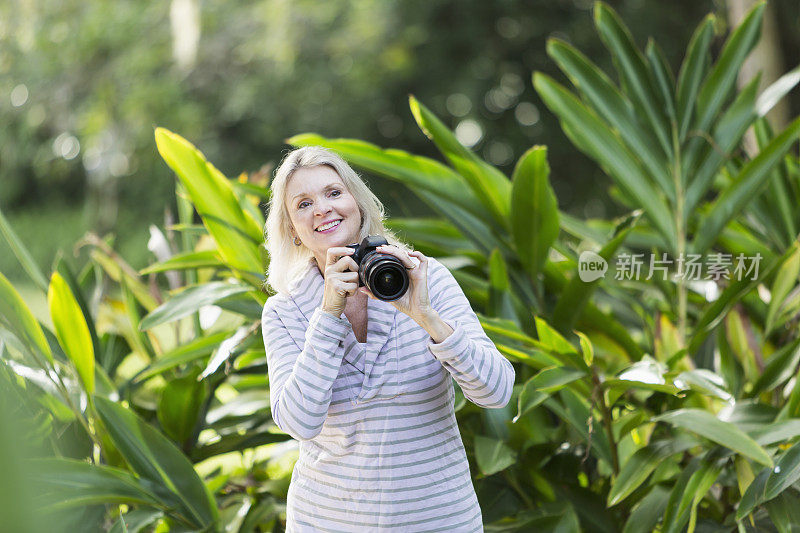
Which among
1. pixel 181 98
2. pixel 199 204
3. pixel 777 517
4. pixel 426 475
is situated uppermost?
pixel 181 98

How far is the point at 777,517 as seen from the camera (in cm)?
131

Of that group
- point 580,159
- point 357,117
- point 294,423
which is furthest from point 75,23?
point 294,423

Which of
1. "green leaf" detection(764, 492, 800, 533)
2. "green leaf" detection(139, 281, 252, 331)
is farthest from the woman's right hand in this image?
"green leaf" detection(764, 492, 800, 533)

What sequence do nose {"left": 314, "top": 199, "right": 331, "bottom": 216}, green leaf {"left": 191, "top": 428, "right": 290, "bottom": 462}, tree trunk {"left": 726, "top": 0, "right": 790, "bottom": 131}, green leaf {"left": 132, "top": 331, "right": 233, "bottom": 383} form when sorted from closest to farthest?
nose {"left": 314, "top": 199, "right": 331, "bottom": 216}
green leaf {"left": 132, "top": 331, "right": 233, "bottom": 383}
green leaf {"left": 191, "top": 428, "right": 290, "bottom": 462}
tree trunk {"left": 726, "top": 0, "right": 790, "bottom": 131}

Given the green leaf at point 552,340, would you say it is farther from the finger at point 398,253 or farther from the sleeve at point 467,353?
the finger at point 398,253

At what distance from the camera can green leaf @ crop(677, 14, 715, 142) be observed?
203 centimetres

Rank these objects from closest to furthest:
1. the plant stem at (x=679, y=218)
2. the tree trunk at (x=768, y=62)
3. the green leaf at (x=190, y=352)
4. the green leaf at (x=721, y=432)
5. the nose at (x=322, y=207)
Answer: the nose at (x=322, y=207), the green leaf at (x=721, y=432), the green leaf at (x=190, y=352), the plant stem at (x=679, y=218), the tree trunk at (x=768, y=62)

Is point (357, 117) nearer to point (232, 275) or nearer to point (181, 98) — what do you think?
point (181, 98)

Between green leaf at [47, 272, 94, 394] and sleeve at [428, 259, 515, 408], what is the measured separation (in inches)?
33.7

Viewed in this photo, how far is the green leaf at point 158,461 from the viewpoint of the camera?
4.94 feet

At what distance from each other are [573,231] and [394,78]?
25.4 ft

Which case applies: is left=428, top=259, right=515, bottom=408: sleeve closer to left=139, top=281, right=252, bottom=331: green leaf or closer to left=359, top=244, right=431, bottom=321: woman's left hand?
left=359, top=244, right=431, bottom=321: woman's left hand

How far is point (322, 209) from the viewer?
3.34 ft

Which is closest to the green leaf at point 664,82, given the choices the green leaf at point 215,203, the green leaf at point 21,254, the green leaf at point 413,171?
the green leaf at point 413,171
